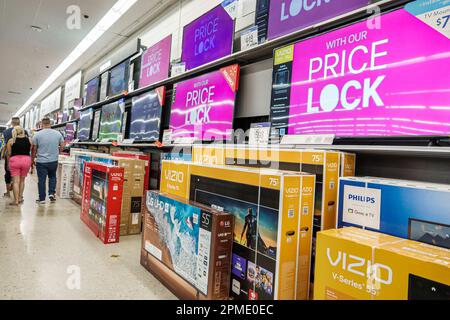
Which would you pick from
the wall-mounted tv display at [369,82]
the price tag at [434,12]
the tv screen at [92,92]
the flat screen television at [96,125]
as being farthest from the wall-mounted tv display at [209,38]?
the tv screen at [92,92]

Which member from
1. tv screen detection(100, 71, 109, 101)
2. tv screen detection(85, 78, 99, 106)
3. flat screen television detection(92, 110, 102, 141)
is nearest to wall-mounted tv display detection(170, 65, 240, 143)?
tv screen detection(100, 71, 109, 101)

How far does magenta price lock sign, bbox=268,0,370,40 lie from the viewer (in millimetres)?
1788

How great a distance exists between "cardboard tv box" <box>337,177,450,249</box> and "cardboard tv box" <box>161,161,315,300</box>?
19 centimetres

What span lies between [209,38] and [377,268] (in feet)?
8.46

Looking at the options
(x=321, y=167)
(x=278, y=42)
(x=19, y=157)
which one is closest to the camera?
(x=321, y=167)

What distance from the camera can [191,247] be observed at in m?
1.56

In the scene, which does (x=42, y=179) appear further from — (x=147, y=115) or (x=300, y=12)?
(x=300, y=12)

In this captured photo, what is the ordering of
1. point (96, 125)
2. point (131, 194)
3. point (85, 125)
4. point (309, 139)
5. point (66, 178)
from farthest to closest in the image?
point (85, 125) < point (96, 125) < point (66, 178) < point (131, 194) < point (309, 139)

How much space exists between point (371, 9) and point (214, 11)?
5.64 feet

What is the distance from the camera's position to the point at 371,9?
1.62m

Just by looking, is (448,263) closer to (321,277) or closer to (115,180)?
(321,277)

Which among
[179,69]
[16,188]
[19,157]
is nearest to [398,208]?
[179,69]

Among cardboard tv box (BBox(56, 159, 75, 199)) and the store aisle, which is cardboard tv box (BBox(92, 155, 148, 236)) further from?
cardboard tv box (BBox(56, 159, 75, 199))

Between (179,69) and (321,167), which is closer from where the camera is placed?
(321,167)
